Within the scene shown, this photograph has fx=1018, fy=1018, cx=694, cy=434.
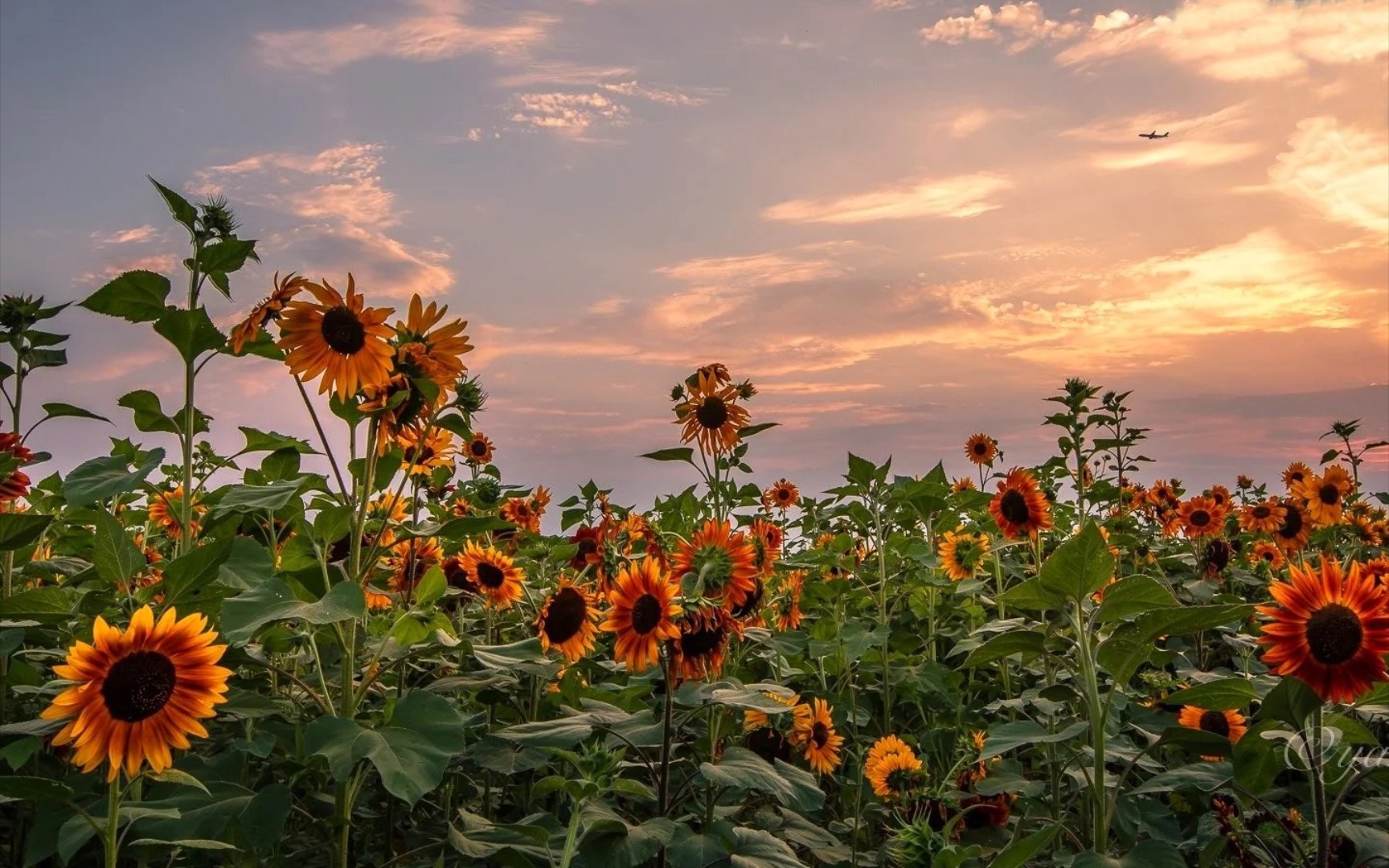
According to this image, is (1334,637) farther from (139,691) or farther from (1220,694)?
(139,691)

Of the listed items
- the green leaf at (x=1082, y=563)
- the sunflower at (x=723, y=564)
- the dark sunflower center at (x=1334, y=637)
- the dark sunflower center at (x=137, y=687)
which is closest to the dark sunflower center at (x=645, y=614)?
the sunflower at (x=723, y=564)

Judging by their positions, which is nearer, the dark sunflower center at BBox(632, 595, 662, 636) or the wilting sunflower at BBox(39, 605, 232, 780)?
the wilting sunflower at BBox(39, 605, 232, 780)

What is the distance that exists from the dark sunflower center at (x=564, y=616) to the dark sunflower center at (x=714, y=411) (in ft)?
2.66

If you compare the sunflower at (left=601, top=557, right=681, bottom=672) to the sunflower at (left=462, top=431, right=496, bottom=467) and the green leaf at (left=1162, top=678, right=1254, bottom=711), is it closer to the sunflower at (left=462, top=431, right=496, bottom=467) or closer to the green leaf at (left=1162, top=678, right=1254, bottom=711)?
the green leaf at (left=1162, top=678, right=1254, bottom=711)

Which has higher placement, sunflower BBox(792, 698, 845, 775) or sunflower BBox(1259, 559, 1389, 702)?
sunflower BBox(1259, 559, 1389, 702)

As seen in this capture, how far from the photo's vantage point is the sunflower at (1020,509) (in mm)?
4449

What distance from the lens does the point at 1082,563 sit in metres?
2.30

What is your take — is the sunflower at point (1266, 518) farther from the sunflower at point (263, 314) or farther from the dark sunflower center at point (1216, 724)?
the sunflower at point (263, 314)

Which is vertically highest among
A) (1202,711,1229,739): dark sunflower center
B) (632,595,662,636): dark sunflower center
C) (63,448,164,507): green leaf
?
(63,448,164,507): green leaf

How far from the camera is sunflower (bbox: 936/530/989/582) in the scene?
4941 mm

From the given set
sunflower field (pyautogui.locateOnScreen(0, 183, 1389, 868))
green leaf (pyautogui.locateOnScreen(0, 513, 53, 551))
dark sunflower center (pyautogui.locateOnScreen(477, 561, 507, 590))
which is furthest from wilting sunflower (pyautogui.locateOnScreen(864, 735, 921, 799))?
green leaf (pyautogui.locateOnScreen(0, 513, 53, 551))

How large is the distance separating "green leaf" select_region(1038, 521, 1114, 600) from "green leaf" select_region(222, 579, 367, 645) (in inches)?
59.5

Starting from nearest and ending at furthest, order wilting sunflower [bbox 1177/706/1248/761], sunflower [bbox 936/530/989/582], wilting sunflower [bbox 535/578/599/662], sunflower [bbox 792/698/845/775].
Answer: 1. wilting sunflower [bbox 535/578/599/662]
2. wilting sunflower [bbox 1177/706/1248/761]
3. sunflower [bbox 792/698/845/775]
4. sunflower [bbox 936/530/989/582]

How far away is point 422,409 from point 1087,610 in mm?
1873
